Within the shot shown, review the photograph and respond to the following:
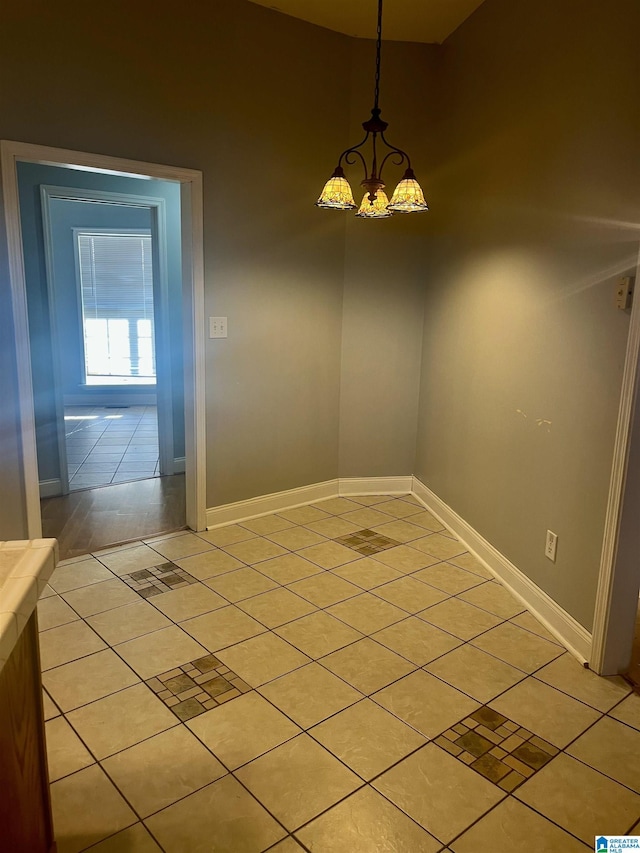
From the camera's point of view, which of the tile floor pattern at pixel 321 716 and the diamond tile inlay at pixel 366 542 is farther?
the diamond tile inlay at pixel 366 542

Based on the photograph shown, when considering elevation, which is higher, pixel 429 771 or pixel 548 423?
pixel 548 423

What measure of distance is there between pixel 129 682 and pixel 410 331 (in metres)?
2.77

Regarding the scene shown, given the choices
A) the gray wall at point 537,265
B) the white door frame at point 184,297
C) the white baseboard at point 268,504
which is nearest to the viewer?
the gray wall at point 537,265

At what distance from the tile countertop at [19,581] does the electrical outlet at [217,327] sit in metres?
2.23

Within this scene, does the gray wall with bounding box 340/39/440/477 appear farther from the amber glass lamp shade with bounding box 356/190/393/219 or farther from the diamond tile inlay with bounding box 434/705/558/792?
the diamond tile inlay with bounding box 434/705/558/792

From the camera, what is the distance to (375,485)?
14.2 feet

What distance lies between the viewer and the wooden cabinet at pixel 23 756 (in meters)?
1.14

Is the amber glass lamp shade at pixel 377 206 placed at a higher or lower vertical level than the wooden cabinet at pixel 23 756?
higher

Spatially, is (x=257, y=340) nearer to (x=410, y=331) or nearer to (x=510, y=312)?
(x=410, y=331)

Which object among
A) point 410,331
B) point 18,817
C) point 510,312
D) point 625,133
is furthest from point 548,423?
point 18,817

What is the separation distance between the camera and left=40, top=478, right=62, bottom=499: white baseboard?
4.18 m

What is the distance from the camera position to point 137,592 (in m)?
2.87

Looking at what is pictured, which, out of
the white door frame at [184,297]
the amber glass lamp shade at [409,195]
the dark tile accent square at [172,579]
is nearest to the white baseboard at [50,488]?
the white door frame at [184,297]

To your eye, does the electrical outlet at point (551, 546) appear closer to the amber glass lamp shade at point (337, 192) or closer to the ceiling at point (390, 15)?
the amber glass lamp shade at point (337, 192)
